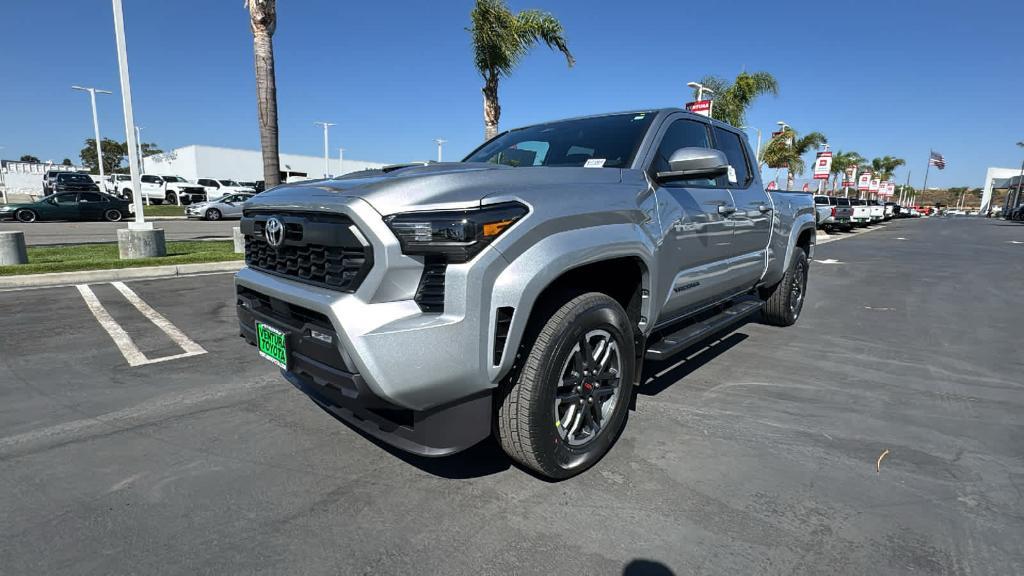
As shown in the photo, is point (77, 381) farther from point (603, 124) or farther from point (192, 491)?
point (603, 124)

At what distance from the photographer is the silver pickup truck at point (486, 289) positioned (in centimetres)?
200

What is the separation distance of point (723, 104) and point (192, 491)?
2363cm

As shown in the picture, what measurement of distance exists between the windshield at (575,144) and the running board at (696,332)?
1087 millimetres

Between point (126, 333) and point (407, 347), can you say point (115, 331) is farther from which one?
point (407, 347)

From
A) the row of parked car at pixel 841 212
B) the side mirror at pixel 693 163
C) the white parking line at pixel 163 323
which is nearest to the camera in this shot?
the side mirror at pixel 693 163

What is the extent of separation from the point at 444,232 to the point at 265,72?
10.1m

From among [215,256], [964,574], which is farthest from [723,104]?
[964,574]

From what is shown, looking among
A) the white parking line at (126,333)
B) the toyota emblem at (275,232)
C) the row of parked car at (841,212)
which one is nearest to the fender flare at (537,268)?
the toyota emblem at (275,232)

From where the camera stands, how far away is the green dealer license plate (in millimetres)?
2414

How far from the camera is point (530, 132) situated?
4023mm

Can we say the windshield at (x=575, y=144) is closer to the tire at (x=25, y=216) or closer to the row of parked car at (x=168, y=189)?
the tire at (x=25, y=216)

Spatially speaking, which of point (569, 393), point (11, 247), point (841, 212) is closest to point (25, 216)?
point (11, 247)

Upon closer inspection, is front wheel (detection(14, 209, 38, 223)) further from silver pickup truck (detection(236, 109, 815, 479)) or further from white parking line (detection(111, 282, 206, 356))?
silver pickup truck (detection(236, 109, 815, 479))

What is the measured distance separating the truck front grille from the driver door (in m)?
1.68
